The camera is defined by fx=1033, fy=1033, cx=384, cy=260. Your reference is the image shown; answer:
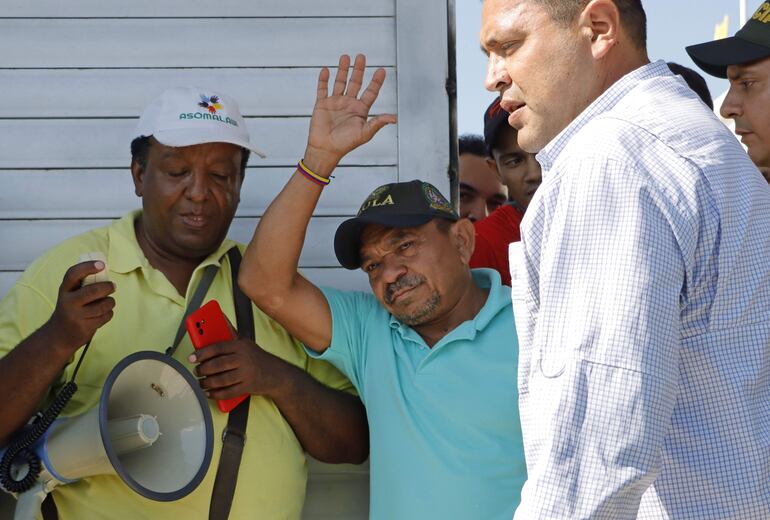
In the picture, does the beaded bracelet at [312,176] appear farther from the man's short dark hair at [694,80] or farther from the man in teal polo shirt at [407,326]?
the man's short dark hair at [694,80]

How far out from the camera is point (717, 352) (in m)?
1.53

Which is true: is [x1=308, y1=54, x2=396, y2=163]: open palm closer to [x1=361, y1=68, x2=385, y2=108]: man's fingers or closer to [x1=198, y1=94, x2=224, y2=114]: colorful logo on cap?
[x1=361, y1=68, x2=385, y2=108]: man's fingers

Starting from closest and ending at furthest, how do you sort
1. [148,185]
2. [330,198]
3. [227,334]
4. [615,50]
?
1. [615,50]
2. [227,334]
3. [148,185]
4. [330,198]

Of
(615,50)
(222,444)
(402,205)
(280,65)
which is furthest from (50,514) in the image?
(615,50)

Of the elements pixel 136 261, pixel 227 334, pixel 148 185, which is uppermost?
pixel 148 185

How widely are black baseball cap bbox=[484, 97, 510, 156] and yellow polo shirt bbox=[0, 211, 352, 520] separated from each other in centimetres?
124

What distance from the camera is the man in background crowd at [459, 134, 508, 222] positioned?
219 inches

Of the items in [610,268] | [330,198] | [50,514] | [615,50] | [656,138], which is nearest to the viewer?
[610,268]

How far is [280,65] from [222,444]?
1.48m

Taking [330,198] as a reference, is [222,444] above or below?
below

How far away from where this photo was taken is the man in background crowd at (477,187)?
5.57 meters

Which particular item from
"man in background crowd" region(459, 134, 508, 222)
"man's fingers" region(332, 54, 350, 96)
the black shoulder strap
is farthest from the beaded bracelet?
"man in background crowd" region(459, 134, 508, 222)

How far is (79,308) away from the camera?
272 cm

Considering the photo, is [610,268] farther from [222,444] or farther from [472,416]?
[222,444]
